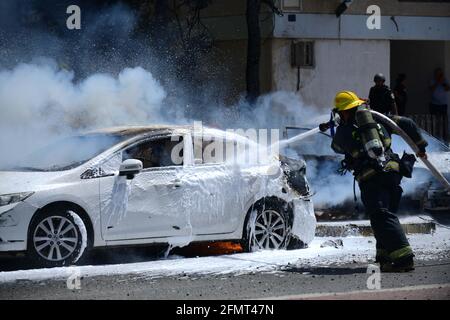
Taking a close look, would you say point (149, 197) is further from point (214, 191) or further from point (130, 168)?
point (214, 191)

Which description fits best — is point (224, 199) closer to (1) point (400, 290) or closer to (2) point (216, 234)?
(2) point (216, 234)

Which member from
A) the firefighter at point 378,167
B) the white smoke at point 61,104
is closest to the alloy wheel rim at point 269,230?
the firefighter at point 378,167

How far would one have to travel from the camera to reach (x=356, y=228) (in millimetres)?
14094

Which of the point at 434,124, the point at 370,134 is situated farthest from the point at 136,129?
the point at 434,124

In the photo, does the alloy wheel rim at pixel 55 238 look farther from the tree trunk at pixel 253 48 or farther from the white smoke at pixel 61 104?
the tree trunk at pixel 253 48

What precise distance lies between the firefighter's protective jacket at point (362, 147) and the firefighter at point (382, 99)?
6.96m

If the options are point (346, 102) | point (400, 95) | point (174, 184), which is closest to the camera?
point (346, 102)

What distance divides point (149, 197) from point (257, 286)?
2155 millimetres

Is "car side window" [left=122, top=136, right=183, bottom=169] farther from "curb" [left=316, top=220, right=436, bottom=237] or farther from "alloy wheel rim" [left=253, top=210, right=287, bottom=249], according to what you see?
"curb" [left=316, top=220, right=436, bottom=237]

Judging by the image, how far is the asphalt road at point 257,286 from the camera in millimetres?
8703

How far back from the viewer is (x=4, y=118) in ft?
47.7

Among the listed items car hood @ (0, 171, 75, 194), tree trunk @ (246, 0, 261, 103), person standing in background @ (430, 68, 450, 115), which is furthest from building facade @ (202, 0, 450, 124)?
car hood @ (0, 171, 75, 194)

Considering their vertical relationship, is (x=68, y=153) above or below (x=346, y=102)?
below
